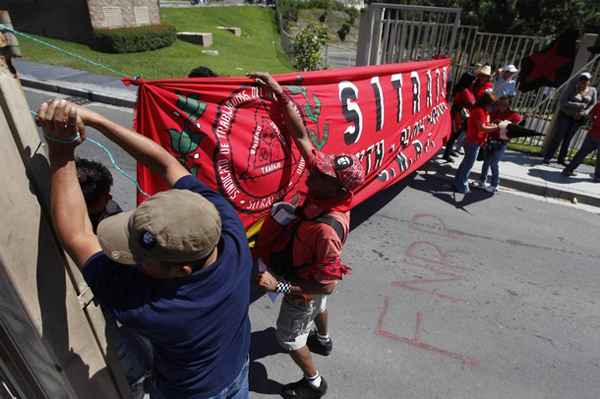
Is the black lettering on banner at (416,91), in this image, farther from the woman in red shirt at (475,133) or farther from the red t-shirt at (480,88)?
the red t-shirt at (480,88)

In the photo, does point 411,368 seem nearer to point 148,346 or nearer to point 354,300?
point 354,300

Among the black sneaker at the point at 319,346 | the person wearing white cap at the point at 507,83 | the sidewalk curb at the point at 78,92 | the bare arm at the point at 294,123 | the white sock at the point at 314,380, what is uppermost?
the bare arm at the point at 294,123

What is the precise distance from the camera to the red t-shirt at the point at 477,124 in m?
5.84

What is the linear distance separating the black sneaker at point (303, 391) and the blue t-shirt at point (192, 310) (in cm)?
120

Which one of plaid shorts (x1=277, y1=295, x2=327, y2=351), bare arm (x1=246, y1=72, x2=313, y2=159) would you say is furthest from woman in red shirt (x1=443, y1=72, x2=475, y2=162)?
plaid shorts (x1=277, y1=295, x2=327, y2=351)

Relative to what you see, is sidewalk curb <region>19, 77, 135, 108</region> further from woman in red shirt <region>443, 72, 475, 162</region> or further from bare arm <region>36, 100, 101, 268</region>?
bare arm <region>36, 100, 101, 268</region>

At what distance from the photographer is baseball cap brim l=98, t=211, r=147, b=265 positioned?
131 centimetres

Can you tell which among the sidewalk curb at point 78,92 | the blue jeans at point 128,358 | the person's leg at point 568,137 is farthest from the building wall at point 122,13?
the blue jeans at point 128,358

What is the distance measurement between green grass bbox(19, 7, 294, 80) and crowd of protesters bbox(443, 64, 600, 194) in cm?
853

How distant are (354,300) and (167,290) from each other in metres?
2.77

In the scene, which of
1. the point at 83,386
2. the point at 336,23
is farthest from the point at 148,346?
the point at 336,23

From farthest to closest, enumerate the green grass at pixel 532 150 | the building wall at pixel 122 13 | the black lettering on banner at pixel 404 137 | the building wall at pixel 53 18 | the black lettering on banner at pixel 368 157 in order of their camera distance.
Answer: the building wall at pixel 53 18
the building wall at pixel 122 13
the green grass at pixel 532 150
the black lettering on banner at pixel 404 137
the black lettering on banner at pixel 368 157

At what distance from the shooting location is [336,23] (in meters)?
47.9

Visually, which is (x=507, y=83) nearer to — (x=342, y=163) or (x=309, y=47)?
(x=342, y=163)
